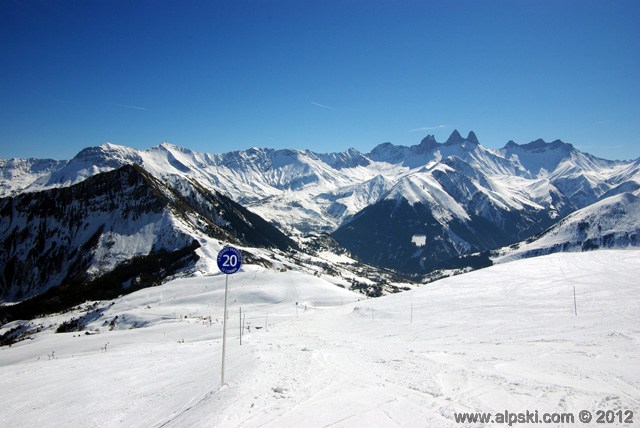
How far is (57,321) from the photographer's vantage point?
310 ft

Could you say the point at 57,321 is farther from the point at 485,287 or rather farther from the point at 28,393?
the point at 485,287

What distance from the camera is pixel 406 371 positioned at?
50.4ft

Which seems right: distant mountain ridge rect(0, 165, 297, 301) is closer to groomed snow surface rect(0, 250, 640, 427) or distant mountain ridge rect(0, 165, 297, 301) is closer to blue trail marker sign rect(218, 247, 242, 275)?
groomed snow surface rect(0, 250, 640, 427)

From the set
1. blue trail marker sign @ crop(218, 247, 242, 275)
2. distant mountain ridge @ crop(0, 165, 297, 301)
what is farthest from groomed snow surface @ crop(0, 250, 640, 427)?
distant mountain ridge @ crop(0, 165, 297, 301)

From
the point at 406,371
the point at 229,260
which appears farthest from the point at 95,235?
the point at 406,371

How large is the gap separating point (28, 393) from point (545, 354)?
24.0m

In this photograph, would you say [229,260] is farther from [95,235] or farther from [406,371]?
[95,235]

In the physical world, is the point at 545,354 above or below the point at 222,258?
below

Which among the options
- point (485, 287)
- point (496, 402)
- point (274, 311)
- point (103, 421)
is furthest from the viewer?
point (274, 311)

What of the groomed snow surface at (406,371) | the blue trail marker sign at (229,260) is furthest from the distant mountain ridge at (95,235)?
the blue trail marker sign at (229,260)

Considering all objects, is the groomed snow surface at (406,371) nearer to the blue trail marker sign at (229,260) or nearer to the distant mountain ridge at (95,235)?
the blue trail marker sign at (229,260)

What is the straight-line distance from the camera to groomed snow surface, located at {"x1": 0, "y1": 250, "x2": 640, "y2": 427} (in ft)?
36.4

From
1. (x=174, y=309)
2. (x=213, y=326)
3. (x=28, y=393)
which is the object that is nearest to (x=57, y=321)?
(x=174, y=309)

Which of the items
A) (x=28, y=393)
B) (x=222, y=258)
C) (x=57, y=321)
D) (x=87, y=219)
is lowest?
(x=57, y=321)
